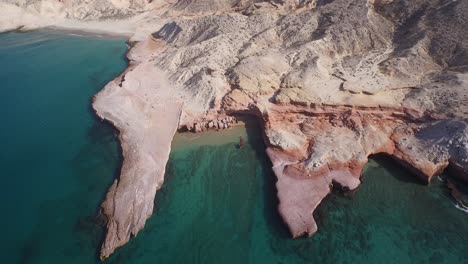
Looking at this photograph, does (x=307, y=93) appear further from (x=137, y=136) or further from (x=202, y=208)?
(x=137, y=136)

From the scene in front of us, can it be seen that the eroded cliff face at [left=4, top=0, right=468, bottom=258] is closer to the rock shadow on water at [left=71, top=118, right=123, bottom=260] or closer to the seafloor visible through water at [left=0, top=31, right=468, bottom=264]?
the rock shadow on water at [left=71, top=118, right=123, bottom=260]

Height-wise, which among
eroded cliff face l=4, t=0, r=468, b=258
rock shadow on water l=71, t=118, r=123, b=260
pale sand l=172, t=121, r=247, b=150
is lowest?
rock shadow on water l=71, t=118, r=123, b=260

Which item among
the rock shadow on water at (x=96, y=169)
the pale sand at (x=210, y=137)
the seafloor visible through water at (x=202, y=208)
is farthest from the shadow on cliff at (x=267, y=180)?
the rock shadow on water at (x=96, y=169)

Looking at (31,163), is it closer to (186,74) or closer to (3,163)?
(3,163)

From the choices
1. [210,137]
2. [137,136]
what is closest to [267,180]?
[210,137]

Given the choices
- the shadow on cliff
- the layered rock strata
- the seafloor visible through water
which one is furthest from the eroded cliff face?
the seafloor visible through water
